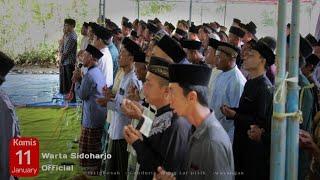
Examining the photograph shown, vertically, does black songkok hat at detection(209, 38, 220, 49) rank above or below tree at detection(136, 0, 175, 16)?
Answer: below

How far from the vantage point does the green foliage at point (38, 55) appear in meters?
9.86

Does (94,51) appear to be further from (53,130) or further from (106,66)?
(53,130)

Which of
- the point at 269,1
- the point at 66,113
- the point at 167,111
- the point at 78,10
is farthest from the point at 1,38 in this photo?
the point at 167,111

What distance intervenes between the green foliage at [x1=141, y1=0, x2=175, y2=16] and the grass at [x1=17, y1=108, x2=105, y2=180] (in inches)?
123

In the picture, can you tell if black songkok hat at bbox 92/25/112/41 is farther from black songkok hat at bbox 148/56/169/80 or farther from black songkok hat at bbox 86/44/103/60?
black songkok hat at bbox 148/56/169/80

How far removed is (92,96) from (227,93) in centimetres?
144

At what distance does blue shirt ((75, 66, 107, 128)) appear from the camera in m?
4.56

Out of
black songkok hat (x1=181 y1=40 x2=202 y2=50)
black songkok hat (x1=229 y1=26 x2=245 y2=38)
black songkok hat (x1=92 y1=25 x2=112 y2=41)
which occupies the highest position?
black songkok hat (x1=229 y1=26 x2=245 y2=38)

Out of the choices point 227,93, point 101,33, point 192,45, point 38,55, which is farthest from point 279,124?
point 38,55

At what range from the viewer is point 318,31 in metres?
6.60

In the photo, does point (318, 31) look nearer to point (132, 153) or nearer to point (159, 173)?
point (132, 153)

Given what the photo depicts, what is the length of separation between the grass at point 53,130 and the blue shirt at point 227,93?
1556mm

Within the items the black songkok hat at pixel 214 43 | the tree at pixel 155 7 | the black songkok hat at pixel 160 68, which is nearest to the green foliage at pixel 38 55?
the tree at pixel 155 7

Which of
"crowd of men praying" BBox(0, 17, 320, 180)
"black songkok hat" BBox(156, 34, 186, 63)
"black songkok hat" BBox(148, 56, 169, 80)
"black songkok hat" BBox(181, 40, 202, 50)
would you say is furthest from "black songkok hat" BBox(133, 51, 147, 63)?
"black songkok hat" BBox(148, 56, 169, 80)
